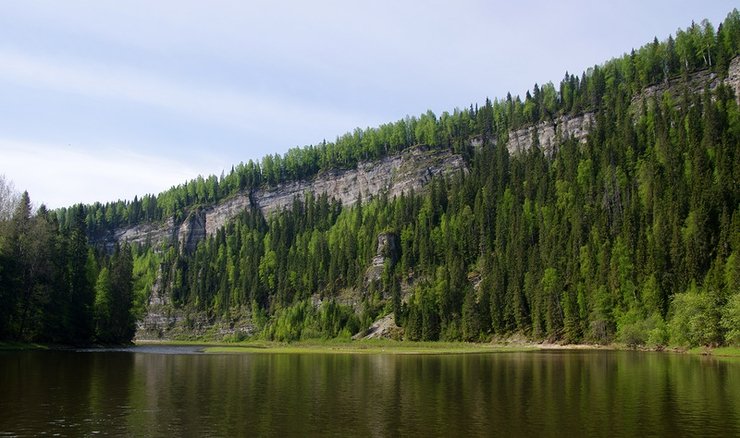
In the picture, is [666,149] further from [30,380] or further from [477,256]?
[30,380]

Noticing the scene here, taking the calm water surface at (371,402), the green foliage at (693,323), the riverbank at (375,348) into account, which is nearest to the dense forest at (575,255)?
the green foliage at (693,323)

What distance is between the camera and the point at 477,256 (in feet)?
604

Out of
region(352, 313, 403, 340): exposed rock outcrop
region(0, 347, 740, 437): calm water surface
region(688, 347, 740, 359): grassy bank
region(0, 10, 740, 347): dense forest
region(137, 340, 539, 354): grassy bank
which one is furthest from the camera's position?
region(352, 313, 403, 340): exposed rock outcrop

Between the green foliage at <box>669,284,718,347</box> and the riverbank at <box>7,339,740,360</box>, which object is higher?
the green foliage at <box>669,284,718,347</box>

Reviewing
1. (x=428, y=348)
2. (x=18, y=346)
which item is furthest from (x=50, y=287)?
(x=428, y=348)

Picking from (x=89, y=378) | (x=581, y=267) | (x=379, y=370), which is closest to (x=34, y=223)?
(x=89, y=378)

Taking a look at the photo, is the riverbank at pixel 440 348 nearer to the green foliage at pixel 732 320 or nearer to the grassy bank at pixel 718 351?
the grassy bank at pixel 718 351

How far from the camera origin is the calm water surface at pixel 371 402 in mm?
32125

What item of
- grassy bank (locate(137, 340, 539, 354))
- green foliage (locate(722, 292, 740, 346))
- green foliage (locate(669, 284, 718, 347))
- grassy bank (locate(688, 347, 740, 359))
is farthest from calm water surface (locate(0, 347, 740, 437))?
grassy bank (locate(137, 340, 539, 354))

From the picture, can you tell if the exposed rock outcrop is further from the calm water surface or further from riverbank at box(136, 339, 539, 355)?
the calm water surface

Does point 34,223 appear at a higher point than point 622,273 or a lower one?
higher

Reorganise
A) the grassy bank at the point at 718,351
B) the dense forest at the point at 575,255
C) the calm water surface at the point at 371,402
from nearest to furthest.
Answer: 1. the calm water surface at the point at 371,402
2. the grassy bank at the point at 718,351
3. the dense forest at the point at 575,255

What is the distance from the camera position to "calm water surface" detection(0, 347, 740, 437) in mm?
32125

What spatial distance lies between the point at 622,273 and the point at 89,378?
110m
